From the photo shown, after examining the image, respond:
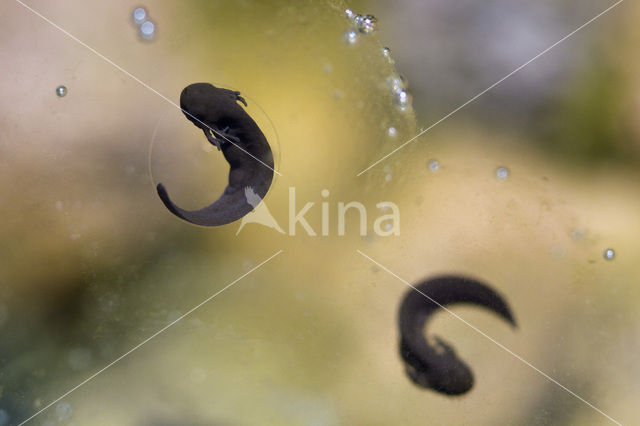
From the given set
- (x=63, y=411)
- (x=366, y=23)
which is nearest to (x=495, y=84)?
(x=366, y=23)

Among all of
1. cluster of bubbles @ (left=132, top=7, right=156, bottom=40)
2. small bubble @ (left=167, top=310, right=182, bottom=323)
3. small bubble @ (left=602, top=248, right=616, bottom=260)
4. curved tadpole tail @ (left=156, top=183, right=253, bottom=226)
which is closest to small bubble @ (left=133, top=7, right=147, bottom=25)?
cluster of bubbles @ (left=132, top=7, right=156, bottom=40)

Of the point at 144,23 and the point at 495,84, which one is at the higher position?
the point at 495,84

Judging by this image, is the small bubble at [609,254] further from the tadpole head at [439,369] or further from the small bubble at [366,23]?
the small bubble at [366,23]

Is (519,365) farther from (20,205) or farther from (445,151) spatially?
(20,205)

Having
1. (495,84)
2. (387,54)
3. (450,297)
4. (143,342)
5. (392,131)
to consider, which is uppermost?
(495,84)

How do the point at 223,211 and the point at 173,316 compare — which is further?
the point at 173,316

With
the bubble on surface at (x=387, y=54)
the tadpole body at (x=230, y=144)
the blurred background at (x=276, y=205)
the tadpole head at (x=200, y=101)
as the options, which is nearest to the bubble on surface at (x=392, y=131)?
the blurred background at (x=276, y=205)

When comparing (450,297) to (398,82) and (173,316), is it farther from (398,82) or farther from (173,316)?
(173,316)
